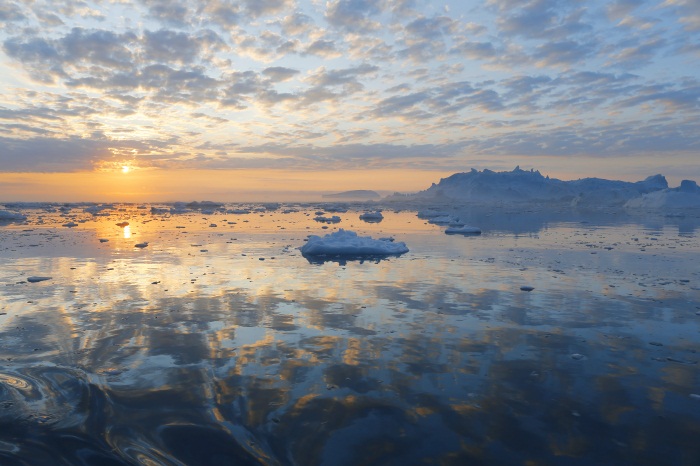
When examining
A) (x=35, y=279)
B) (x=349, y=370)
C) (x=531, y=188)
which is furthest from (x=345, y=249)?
(x=531, y=188)

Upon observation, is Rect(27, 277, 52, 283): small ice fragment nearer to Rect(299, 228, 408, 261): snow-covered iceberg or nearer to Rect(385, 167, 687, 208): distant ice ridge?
Rect(299, 228, 408, 261): snow-covered iceberg

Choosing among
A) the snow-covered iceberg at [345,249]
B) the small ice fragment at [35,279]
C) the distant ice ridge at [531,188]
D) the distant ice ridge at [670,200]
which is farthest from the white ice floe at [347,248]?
the distant ice ridge at [531,188]

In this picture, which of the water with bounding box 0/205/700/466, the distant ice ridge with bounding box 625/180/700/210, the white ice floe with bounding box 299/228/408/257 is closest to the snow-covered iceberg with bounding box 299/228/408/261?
the white ice floe with bounding box 299/228/408/257

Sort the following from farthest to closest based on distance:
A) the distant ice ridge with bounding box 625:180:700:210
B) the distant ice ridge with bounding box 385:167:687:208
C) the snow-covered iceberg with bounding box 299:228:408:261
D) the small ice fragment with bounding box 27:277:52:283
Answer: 1. the distant ice ridge with bounding box 385:167:687:208
2. the distant ice ridge with bounding box 625:180:700:210
3. the snow-covered iceberg with bounding box 299:228:408:261
4. the small ice fragment with bounding box 27:277:52:283

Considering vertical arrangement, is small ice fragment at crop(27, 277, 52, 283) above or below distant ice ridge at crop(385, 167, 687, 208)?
below

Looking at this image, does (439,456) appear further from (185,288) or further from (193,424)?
(185,288)

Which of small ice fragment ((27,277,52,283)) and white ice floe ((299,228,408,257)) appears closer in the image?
small ice fragment ((27,277,52,283))

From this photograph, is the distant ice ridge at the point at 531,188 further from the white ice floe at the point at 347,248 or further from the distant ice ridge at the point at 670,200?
the white ice floe at the point at 347,248

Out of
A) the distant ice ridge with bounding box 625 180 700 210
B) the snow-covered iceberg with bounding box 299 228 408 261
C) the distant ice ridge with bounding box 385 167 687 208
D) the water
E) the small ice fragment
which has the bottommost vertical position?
the water

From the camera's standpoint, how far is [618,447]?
437 cm

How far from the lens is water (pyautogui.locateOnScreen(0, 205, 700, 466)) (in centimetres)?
441

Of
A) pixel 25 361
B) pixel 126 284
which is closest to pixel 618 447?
pixel 25 361

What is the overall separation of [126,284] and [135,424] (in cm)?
798

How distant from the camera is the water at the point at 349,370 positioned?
441cm
